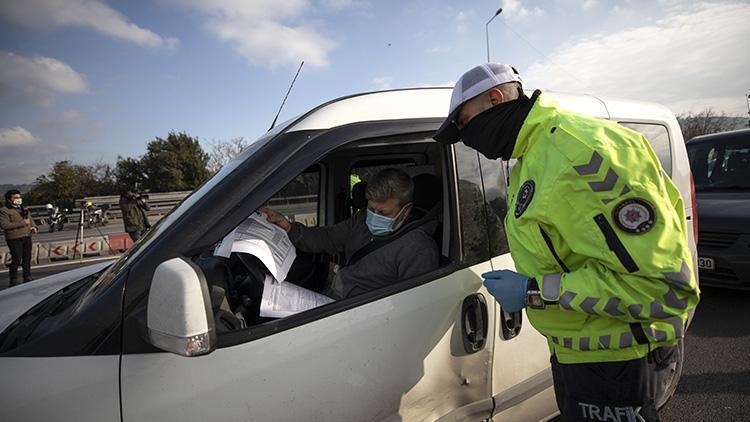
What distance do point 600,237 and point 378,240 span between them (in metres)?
1.10

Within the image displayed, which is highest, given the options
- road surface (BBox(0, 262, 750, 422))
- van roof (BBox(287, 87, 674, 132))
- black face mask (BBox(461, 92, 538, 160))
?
van roof (BBox(287, 87, 674, 132))

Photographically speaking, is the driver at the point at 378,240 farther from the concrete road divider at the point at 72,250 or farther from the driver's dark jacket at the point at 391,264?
the concrete road divider at the point at 72,250

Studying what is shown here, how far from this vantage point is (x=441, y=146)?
65.4 inches

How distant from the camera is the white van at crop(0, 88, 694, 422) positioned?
1041 millimetres

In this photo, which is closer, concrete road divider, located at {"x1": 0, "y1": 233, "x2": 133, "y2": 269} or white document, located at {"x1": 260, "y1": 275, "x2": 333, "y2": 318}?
white document, located at {"x1": 260, "y1": 275, "x2": 333, "y2": 318}

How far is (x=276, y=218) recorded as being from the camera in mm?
2260

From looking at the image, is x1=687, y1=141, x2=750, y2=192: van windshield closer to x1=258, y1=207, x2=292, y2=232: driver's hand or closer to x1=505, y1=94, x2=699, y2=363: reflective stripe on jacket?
x1=505, y1=94, x2=699, y2=363: reflective stripe on jacket

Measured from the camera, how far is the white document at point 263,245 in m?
1.57

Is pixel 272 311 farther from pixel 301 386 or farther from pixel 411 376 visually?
pixel 411 376

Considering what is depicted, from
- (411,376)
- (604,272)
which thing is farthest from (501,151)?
(411,376)

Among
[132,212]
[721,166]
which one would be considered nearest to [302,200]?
[721,166]

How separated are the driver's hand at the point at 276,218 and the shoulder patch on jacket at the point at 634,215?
5.85 ft

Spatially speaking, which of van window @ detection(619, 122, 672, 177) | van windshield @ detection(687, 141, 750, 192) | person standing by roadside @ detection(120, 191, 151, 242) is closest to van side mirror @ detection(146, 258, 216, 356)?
van window @ detection(619, 122, 672, 177)

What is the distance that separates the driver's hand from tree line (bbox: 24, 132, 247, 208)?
3488cm
